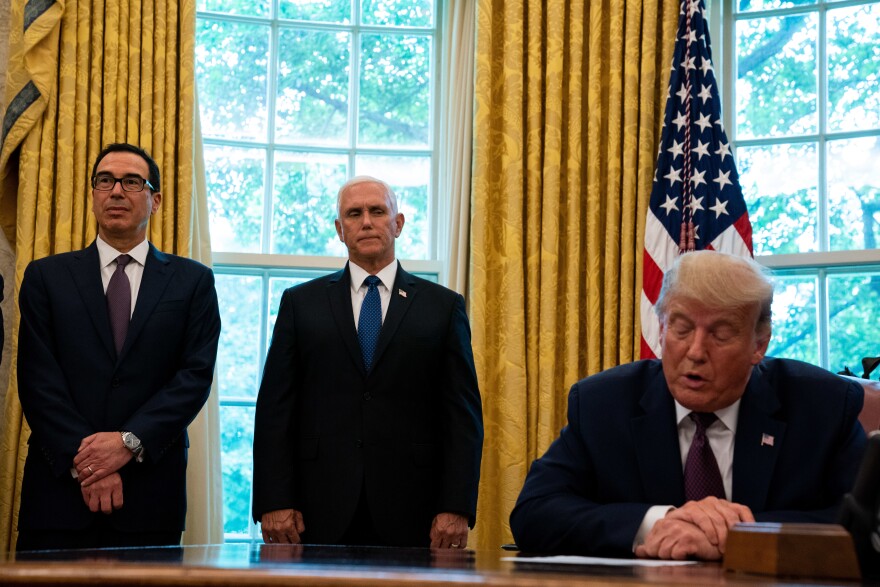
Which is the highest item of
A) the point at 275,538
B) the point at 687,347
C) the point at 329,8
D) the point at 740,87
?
the point at 329,8

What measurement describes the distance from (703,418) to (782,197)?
2852 millimetres

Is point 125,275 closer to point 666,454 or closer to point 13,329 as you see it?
point 13,329

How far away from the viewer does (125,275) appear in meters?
3.38

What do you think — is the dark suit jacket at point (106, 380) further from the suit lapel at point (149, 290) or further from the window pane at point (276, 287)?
the window pane at point (276, 287)

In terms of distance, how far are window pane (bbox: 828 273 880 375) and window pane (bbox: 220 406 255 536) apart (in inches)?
99.2

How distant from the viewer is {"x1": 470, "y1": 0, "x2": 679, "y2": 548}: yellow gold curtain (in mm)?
4461

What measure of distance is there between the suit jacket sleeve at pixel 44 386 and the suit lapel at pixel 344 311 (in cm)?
81

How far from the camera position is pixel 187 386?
10.6 ft

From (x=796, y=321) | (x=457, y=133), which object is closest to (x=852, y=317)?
(x=796, y=321)

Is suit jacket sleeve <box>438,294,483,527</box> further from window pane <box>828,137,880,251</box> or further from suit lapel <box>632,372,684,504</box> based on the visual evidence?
window pane <box>828,137,880,251</box>

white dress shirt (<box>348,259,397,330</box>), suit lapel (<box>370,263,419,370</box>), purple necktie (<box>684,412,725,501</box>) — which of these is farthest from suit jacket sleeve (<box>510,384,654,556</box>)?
white dress shirt (<box>348,259,397,330</box>)

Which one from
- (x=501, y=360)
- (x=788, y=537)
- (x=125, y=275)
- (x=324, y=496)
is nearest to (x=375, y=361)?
(x=324, y=496)

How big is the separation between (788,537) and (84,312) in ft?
8.02

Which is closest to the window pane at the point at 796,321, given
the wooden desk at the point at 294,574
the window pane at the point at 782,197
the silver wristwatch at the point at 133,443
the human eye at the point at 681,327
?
the window pane at the point at 782,197
